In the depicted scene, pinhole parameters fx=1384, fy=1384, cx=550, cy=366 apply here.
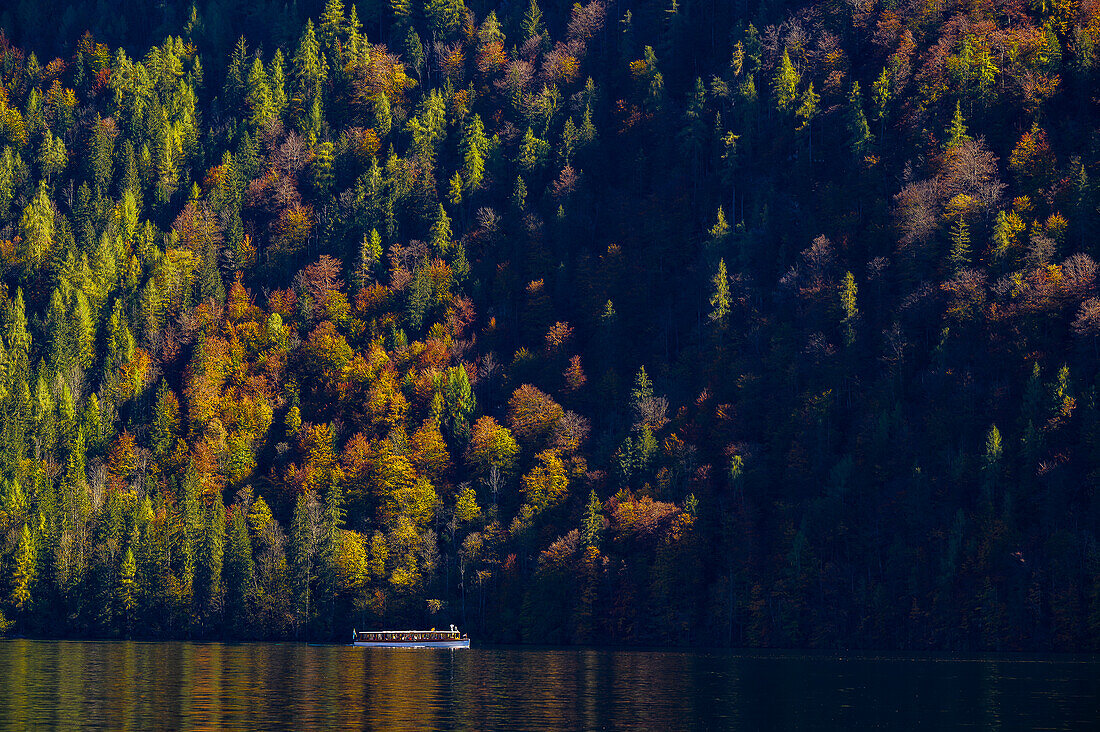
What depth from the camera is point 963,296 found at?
161 meters

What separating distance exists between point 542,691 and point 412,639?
61.9m

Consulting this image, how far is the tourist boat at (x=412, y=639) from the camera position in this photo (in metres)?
152

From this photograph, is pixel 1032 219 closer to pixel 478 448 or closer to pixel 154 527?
pixel 478 448

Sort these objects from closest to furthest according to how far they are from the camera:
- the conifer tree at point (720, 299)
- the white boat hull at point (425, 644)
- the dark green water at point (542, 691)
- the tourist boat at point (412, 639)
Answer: the dark green water at point (542, 691) < the white boat hull at point (425, 644) < the tourist boat at point (412, 639) < the conifer tree at point (720, 299)

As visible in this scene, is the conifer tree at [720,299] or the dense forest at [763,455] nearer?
the dense forest at [763,455]

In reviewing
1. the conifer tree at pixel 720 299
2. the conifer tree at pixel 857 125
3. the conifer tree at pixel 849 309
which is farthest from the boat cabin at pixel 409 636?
the conifer tree at pixel 857 125

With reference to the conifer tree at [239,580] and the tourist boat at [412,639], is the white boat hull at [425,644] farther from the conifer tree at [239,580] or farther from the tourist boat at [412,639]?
the conifer tree at [239,580]

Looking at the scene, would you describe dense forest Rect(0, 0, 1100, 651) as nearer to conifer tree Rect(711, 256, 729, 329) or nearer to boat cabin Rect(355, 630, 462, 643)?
conifer tree Rect(711, 256, 729, 329)

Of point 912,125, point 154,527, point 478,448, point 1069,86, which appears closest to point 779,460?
point 478,448

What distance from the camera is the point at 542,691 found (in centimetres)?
9431

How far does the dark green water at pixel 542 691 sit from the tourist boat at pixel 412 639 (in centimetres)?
1741

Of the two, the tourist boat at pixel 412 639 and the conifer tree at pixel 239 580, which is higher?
the conifer tree at pixel 239 580

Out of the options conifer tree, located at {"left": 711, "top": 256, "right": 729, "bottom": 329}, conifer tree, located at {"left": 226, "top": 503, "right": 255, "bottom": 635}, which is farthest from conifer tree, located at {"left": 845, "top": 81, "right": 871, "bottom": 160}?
conifer tree, located at {"left": 226, "top": 503, "right": 255, "bottom": 635}

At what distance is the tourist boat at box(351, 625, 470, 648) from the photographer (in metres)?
152
